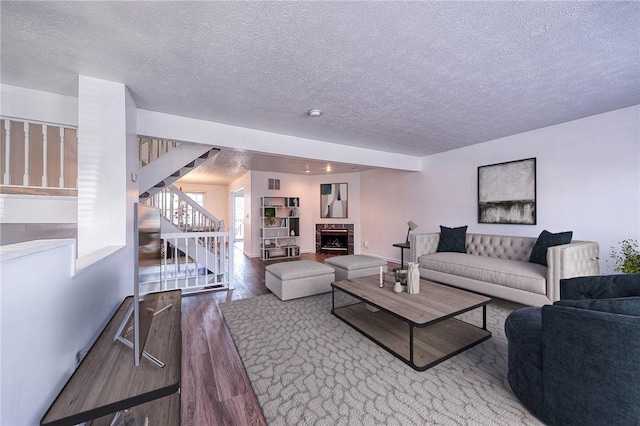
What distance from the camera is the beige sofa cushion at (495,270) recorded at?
2.78 meters

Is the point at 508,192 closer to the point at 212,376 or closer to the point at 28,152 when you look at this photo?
the point at 212,376

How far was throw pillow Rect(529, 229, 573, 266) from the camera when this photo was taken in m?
2.98

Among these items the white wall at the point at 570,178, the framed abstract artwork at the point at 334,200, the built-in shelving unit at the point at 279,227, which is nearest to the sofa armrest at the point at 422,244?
the white wall at the point at 570,178

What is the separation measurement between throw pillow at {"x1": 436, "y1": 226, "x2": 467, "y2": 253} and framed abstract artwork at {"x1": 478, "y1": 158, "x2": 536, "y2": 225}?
38 centimetres

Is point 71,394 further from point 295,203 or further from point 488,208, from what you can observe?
point 295,203

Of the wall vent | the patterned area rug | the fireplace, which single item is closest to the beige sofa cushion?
the patterned area rug

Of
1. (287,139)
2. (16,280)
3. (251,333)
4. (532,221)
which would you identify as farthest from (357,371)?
(532,221)

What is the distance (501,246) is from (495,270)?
3.11 ft

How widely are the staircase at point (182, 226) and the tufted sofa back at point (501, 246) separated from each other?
399 cm

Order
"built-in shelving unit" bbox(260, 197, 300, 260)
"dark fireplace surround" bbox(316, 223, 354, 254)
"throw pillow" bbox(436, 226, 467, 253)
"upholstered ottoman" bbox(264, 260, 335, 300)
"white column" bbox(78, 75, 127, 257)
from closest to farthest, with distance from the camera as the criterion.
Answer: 1. "white column" bbox(78, 75, 127, 257)
2. "upholstered ottoman" bbox(264, 260, 335, 300)
3. "throw pillow" bbox(436, 226, 467, 253)
4. "built-in shelving unit" bbox(260, 197, 300, 260)
5. "dark fireplace surround" bbox(316, 223, 354, 254)

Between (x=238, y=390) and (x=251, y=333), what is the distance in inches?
29.6

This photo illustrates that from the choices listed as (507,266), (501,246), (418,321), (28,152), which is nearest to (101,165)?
(28,152)

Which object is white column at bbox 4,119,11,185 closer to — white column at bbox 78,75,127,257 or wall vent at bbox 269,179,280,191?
white column at bbox 78,75,127,257

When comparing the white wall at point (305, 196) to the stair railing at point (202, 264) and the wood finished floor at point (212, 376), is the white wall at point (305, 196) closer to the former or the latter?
the stair railing at point (202, 264)
